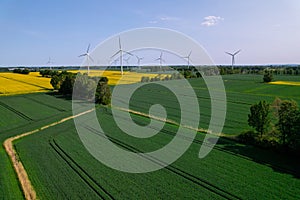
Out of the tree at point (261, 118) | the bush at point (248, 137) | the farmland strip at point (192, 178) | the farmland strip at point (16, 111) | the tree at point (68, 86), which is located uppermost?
the tree at point (68, 86)

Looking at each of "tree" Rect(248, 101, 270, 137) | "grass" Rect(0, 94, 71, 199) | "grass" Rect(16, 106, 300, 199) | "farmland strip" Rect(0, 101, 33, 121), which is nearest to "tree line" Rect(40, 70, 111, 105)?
"grass" Rect(0, 94, 71, 199)

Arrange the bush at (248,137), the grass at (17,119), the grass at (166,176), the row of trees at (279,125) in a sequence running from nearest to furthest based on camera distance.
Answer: the grass at (166,176)
the grass at (17,119)
the row of trees at (279,125)
the bush at (248,137)

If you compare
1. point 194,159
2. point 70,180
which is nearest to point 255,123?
point 194,159

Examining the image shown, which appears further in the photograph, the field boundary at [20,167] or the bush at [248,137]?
the bush at [248,137]

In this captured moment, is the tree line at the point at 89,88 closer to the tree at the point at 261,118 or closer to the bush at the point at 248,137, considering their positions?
the bush at the point at 248,137

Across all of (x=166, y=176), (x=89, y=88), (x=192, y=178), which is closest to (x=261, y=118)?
(x=192, y=178)

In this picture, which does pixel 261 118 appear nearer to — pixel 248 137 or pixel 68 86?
pixel 248 137

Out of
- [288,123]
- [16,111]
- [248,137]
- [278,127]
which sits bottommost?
[248,137]

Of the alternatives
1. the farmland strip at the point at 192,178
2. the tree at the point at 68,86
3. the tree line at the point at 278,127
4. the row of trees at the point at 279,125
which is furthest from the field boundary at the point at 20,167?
the tree at the point at 68,86
